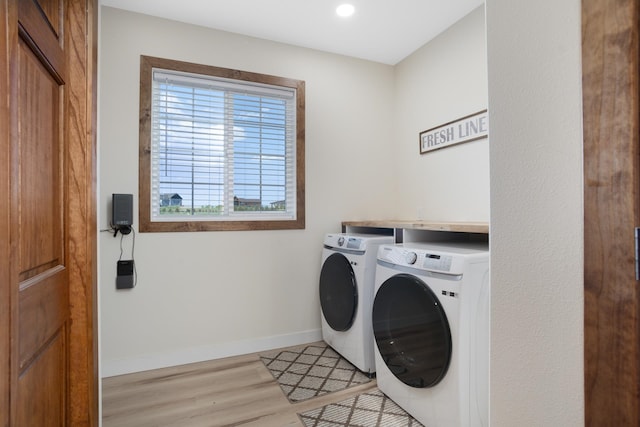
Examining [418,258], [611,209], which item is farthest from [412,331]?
[611,209]

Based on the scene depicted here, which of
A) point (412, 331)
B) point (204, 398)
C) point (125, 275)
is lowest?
point (204, 398)

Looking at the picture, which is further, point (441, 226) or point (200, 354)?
point (200, 354)

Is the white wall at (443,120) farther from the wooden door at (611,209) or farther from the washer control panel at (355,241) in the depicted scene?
the wooden door at (611,209)

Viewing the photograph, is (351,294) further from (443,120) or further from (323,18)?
(323,18)

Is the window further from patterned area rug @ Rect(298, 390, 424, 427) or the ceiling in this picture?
patterned area rug @ Rect(298, 390, 424, 427)

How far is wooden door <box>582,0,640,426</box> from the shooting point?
1.75 ft

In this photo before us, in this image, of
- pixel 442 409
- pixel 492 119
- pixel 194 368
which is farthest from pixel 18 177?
pixel 194 368

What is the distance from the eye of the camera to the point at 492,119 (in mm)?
837

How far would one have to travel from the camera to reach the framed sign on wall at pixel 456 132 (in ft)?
7.27

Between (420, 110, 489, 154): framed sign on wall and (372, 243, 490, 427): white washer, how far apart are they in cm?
109

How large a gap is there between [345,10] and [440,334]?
84.5 inches

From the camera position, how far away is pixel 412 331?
161cm

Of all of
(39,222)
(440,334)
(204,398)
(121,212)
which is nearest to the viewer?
(39,222)

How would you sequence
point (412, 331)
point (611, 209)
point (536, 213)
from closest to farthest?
point (611, 209) → point (536, 213) → point (412, 331)
